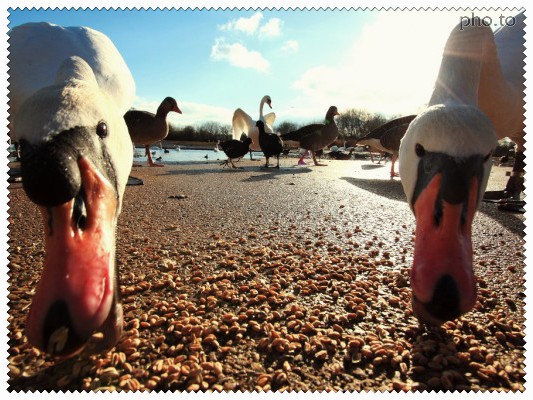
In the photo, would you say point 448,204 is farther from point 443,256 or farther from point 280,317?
point 280,317

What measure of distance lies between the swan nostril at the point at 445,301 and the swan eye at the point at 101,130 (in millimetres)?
1383

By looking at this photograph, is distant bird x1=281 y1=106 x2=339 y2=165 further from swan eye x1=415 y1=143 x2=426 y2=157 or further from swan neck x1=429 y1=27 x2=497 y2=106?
swan eye x1=415 y1=143 x2=426 y2=157

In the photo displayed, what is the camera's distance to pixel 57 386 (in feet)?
3.72

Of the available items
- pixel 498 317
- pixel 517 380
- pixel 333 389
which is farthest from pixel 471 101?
pixel 333 389

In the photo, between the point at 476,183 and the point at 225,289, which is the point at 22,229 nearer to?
the point at 225,289

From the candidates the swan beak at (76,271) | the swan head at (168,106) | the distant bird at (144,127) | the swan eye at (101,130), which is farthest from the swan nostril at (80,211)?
the swan head at (168,106)

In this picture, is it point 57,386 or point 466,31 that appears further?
point 466,31

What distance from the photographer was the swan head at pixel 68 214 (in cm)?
92

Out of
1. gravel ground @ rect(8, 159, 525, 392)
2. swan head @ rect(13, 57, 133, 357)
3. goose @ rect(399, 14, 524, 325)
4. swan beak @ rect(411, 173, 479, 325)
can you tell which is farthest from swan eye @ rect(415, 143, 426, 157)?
swan head @ rect(13, 57, 133, 357)

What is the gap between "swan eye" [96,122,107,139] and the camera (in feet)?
4.08

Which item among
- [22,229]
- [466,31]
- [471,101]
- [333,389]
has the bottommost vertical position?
[333,389]

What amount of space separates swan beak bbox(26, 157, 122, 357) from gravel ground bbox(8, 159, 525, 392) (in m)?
0.38

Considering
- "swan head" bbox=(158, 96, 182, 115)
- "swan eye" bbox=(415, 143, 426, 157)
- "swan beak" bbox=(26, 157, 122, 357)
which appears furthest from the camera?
"swan head" bbox=(158, 96, 182, 115)

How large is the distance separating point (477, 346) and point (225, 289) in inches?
50.1
